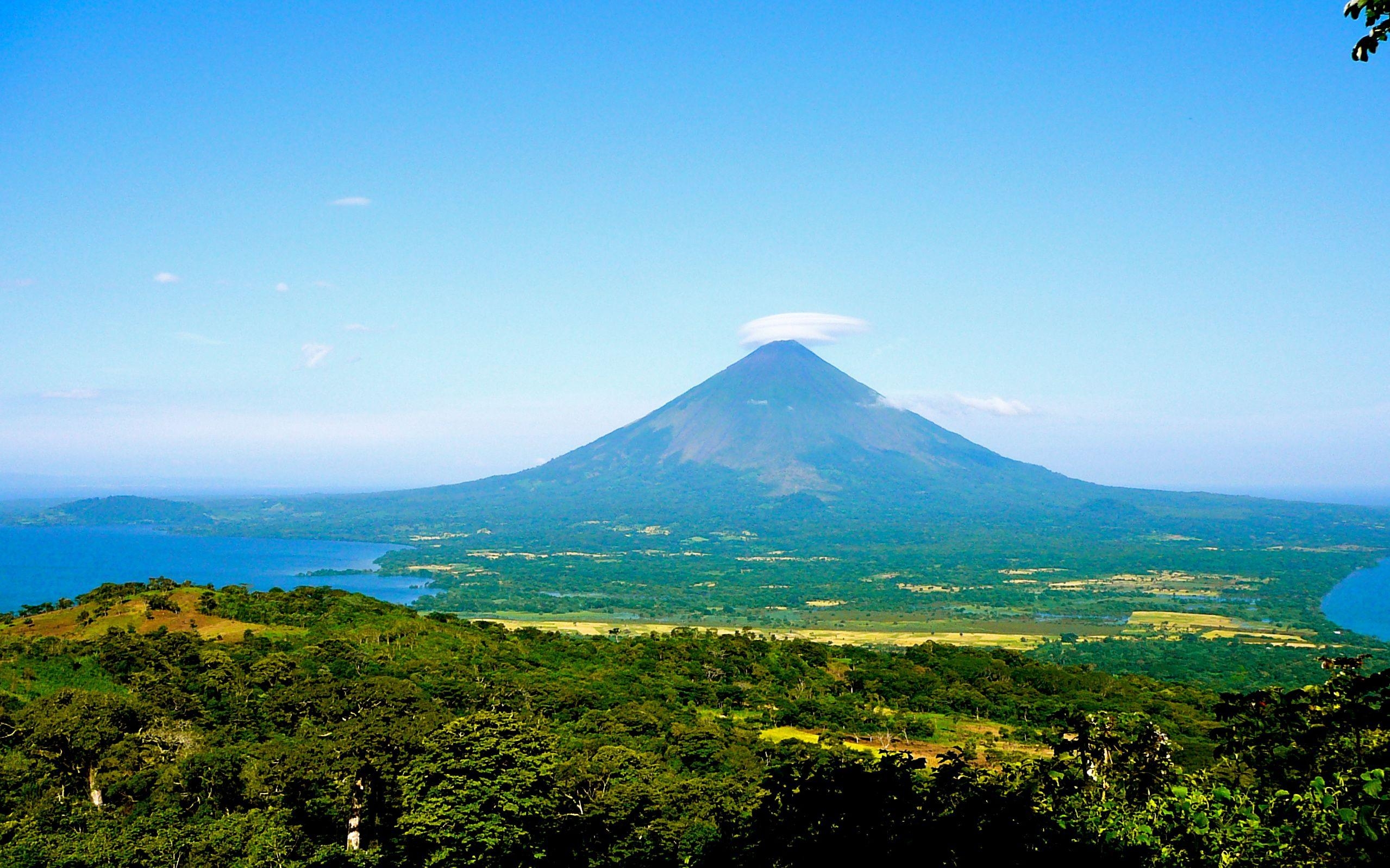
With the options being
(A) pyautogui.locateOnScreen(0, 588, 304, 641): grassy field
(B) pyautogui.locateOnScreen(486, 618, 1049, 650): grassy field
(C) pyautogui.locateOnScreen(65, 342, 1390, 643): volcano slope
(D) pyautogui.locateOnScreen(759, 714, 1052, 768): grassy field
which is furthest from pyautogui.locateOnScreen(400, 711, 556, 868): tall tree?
(C) pyautogui.locateOnScreen(65, 342, 1390, 643): volcano slope

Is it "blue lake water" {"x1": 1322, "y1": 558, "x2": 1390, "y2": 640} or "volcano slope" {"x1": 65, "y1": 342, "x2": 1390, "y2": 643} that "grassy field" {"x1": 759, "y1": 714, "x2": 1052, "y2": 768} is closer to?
"volcano slope" {"x1": 65, "y1": 342, "x2": 1390, "y2": 643}

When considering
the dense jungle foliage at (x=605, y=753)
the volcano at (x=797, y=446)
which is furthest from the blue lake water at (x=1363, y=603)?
the volcano at (x=797, y=446)

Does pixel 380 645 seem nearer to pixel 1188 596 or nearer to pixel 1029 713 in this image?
pixel 1029 713

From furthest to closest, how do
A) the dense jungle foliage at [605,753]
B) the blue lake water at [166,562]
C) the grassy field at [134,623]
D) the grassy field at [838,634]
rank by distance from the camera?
the blue lake water at [166,562]
the grassy field at [838,634]
the grassy field at [134,623]
the dense jungle foliage at [605,753]

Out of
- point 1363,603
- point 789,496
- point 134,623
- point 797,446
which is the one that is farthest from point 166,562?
point 1363,603

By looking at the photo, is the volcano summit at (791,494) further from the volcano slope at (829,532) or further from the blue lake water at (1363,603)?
the blue lake water at (1363,603)

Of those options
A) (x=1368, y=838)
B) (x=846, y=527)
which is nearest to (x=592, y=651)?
(x=1368, y=838)
